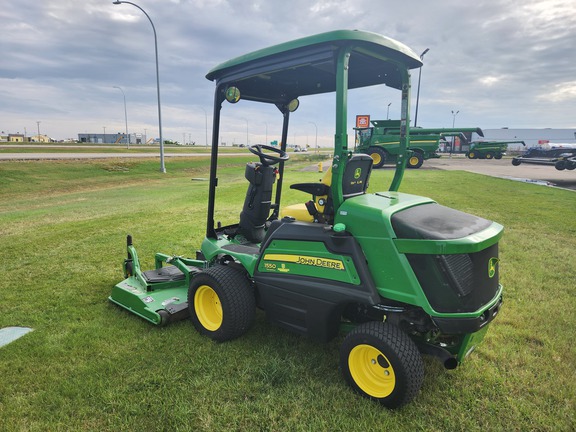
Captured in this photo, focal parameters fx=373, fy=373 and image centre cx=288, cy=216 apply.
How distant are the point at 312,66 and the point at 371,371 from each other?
239 cm

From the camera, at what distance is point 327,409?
2.37m

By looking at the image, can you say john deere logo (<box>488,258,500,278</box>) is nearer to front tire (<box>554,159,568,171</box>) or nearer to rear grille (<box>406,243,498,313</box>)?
rear grille (<box>406,243,498,313</box>)

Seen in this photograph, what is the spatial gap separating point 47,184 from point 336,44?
764 inches

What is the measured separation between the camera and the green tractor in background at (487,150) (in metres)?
33.9

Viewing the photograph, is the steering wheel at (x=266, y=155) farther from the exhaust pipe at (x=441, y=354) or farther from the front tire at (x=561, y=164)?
the front tire at (x=561, y=164)

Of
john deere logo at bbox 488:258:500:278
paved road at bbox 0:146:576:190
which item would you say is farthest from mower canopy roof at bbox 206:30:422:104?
paved road at bbox 0:146:576:190

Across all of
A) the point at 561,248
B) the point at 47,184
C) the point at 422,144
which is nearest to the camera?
the point at 561,248

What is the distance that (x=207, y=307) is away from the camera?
3377 mm

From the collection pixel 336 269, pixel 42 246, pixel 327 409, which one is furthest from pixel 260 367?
pixel 42 246

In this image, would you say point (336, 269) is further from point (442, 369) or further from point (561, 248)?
point (561, 248)

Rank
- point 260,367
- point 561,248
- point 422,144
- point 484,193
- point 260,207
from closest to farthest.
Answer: point 260,367 < point 260,207 < point 561,248 < point 484,193 < point 422,144

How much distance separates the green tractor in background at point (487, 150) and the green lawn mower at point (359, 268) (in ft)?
116

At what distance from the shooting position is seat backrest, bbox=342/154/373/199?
2887mm

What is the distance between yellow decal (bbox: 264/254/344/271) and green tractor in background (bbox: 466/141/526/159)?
36538 mm
